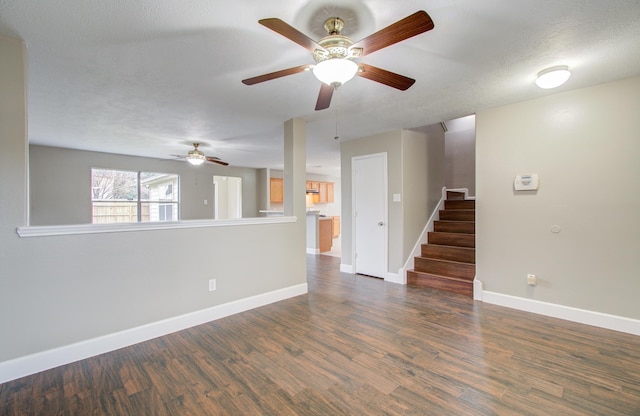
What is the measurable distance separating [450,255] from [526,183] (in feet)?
4.99

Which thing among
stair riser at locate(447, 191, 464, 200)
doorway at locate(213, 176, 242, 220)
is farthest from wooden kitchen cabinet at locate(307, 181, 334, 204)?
stair riser at locate(447, 191, 464, 200)

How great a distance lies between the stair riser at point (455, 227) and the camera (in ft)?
14.7

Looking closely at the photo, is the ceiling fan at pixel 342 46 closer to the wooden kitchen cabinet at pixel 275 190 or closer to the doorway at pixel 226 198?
the wooden kitchen cabinet at pixel 275 190

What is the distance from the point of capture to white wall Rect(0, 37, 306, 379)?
6.63ft

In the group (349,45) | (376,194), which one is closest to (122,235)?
(349,45)

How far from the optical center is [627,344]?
96.4 inches

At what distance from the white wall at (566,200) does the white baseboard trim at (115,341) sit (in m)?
3.05

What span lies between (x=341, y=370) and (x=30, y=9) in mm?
3148

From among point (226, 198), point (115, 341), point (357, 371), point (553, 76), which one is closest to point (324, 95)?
point (553, 76)

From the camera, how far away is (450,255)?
14.1 ft

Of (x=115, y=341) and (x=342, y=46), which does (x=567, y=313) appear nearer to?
(x=342, y=46)

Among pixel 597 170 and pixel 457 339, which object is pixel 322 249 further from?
pixel 597 170

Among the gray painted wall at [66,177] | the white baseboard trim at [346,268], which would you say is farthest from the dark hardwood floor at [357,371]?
the gray painted wall at [66,177]

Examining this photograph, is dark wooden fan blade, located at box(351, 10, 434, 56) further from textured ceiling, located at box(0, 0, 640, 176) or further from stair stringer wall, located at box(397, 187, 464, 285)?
stair stringer wall, located at box(397, 187, 464, 285)
